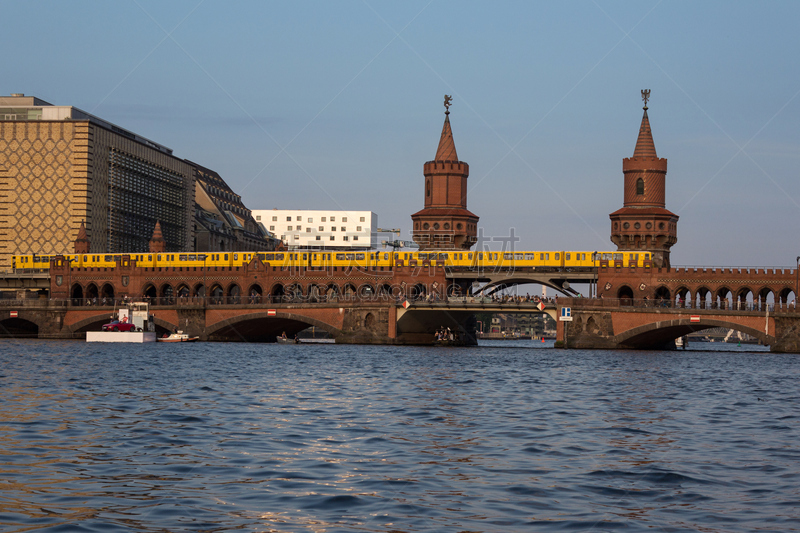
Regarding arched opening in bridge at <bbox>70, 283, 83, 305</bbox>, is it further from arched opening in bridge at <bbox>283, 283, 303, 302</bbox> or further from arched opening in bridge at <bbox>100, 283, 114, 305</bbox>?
arched opening in bridge at <bbox>283, 283, 303, 302</bbox>

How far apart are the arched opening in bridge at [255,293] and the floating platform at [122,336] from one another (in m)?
11.9

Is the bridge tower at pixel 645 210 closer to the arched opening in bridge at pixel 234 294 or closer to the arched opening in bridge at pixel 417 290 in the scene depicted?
the arched opening in bridge at pixel 417 290

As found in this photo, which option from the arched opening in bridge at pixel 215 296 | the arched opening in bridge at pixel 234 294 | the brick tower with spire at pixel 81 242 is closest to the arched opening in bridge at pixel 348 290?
the arched opening in bridge at pixel 234 294

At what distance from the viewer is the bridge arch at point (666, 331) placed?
91.4m

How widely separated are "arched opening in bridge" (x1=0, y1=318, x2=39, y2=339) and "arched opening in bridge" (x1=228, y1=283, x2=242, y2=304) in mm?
25573

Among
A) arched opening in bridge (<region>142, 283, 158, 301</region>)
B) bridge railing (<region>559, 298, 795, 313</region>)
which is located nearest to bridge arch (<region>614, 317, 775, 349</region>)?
bridge railing (<region>559, 298, 795, 313</region>)

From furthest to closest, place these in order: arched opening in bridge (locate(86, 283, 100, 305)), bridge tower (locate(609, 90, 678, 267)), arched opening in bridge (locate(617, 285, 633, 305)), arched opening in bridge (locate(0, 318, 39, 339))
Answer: arched opening in bridge (locate(86, 283, 100, 305)), arched opening in bridge (locate(0, 318, 39, 339)), bridge tower (locate(609, 90, 678, 267)), arched opening in bridge (locate(617, 285, 633, 305))

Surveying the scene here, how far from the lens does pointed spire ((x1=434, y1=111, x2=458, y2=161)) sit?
132750mm

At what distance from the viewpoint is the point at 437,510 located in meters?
18.6

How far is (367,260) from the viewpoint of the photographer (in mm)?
116312

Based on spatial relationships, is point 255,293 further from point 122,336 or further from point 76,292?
point 76,292

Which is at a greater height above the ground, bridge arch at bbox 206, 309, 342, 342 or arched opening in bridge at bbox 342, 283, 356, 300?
arched opening in bridge at bbox 342, 283, 356, 300

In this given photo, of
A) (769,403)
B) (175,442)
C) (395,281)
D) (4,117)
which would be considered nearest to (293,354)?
(395,281)

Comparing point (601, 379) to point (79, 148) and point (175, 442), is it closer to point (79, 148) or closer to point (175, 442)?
point (175, 442)
